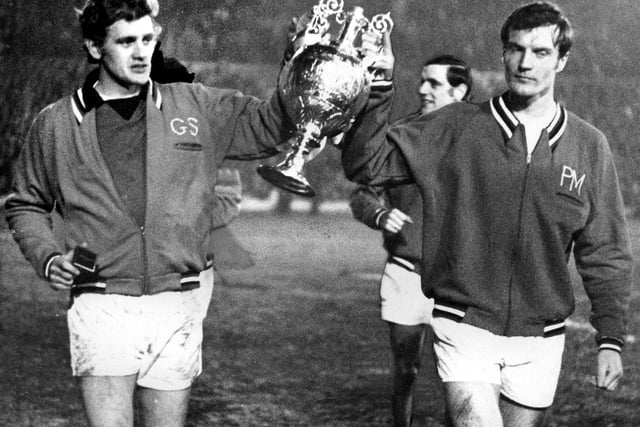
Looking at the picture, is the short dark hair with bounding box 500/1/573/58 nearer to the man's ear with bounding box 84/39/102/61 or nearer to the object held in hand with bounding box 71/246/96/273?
the man's ear with bounding box 84/39/102/61

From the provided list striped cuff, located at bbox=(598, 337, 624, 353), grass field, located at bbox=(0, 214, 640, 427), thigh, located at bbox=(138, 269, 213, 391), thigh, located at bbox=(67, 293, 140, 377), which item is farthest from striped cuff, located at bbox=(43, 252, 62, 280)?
striped cuff, located at bbox=(598, 337, 624, 353)

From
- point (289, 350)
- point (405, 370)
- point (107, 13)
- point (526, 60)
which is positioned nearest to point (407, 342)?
point (405, 370)

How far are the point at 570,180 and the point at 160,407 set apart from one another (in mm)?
1167

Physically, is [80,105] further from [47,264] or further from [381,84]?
[381,84]

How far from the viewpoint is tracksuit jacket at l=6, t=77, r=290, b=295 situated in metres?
2.60

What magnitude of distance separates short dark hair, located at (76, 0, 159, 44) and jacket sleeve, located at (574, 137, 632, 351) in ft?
4.06

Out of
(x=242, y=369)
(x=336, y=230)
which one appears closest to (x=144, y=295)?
(x=242, y=369)

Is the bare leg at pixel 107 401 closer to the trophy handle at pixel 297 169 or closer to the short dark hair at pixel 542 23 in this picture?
the trophy handle at pixel 297 169

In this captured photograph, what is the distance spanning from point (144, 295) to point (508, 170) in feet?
3.15

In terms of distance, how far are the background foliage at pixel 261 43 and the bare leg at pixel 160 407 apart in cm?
128

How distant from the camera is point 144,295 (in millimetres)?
2623

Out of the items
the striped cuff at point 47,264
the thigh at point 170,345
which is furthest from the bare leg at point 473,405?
the striped cuff at point 47,264

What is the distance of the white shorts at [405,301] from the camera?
134 inches

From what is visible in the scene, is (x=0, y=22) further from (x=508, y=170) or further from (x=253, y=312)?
(x=508, y=170)
